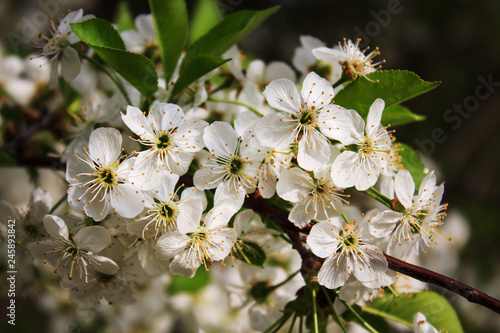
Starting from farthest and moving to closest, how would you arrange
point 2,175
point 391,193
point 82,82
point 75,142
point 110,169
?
point 2,175
point 82,82
point 75,142
point 391,193
point 110,169

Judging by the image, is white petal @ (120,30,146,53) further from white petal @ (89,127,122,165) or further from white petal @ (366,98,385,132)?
white petal @ (366,98,385,132)

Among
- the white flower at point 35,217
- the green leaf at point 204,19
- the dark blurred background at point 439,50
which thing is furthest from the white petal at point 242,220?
the dark blurred background at point 439,50

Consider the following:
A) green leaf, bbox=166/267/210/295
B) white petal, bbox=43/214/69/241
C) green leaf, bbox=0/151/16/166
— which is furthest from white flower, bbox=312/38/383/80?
green leaf, bbox=166/267/210/295

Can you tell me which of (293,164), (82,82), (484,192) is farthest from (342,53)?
(484,192)

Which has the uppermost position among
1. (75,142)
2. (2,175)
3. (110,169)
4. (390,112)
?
(390,112)

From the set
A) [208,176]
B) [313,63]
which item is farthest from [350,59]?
[208,176]

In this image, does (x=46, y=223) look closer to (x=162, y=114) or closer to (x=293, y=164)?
(x=162, y=114)
